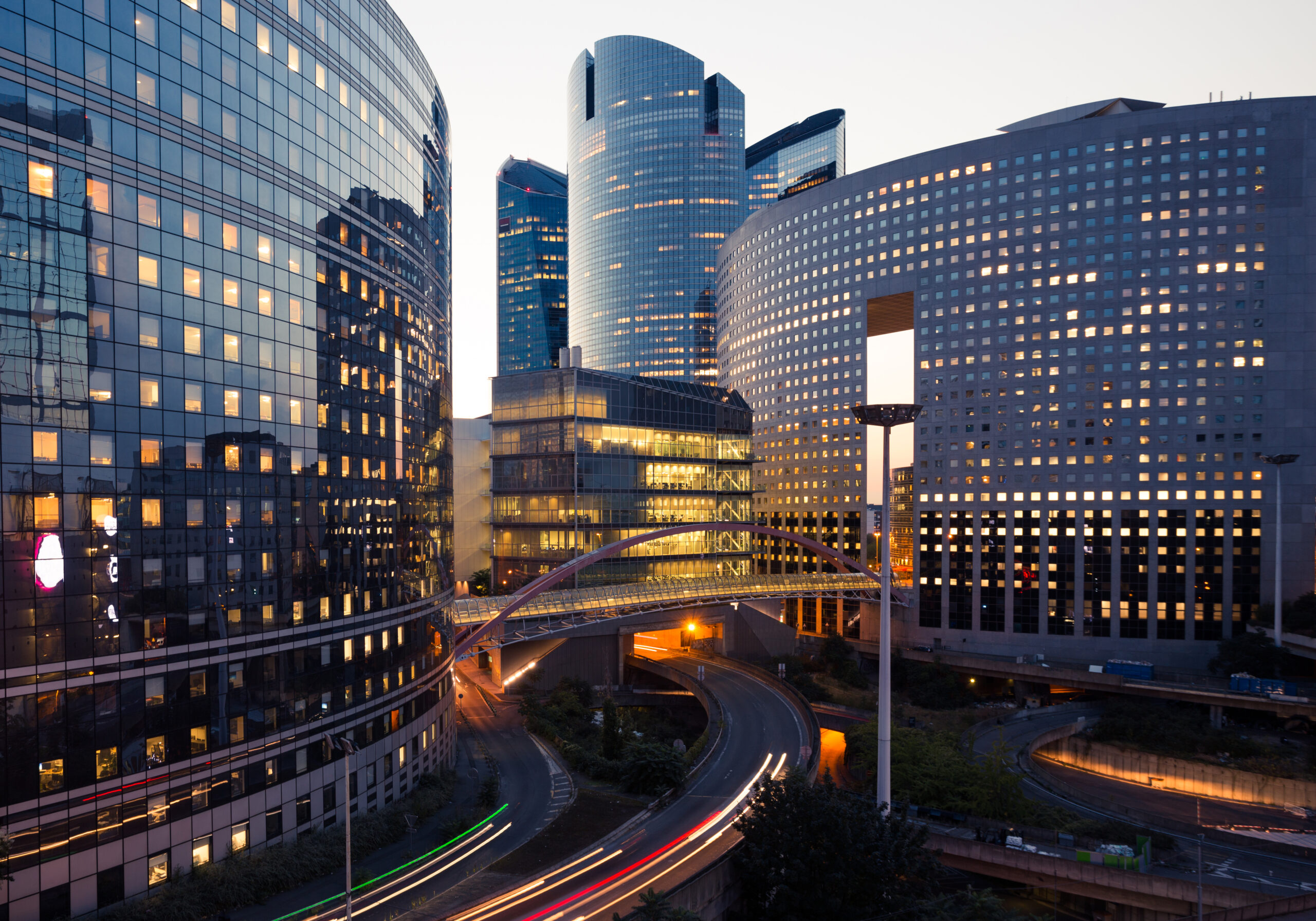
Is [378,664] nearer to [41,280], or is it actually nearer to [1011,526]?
[41,280]

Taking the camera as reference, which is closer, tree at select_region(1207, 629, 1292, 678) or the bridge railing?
the bridge railing

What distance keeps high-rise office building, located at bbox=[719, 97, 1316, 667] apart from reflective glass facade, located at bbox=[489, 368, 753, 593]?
34.8 meters

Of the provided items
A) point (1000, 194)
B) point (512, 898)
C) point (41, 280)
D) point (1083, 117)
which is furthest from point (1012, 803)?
point (1083, 117)

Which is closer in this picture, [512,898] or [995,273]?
[512,898]

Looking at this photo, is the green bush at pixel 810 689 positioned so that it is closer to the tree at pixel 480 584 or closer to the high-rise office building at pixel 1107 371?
the high-rise office building at pixel 1107 371

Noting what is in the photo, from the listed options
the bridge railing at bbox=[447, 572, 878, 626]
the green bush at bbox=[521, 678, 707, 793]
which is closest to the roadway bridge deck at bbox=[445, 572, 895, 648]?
the bridge railing at bbox=[447, 572, 878, 626]

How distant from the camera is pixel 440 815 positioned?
41.1 meters

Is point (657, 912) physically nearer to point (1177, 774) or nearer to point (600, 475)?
point (600, 475)

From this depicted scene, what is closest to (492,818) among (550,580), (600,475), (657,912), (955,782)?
(550,580)

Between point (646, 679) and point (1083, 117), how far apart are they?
95.3 m

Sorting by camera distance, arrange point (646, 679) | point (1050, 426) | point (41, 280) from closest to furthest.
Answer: point (41, 280)
point (646, 679)
point (1050, 426)

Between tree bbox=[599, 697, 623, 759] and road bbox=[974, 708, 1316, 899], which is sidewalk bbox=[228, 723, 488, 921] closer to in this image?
tree bbox=[599, 697, 623, 759]

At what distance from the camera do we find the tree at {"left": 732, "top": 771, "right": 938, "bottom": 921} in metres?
29.9

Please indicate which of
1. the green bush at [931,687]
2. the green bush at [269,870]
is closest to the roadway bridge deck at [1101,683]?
the green bush at [931,687]
